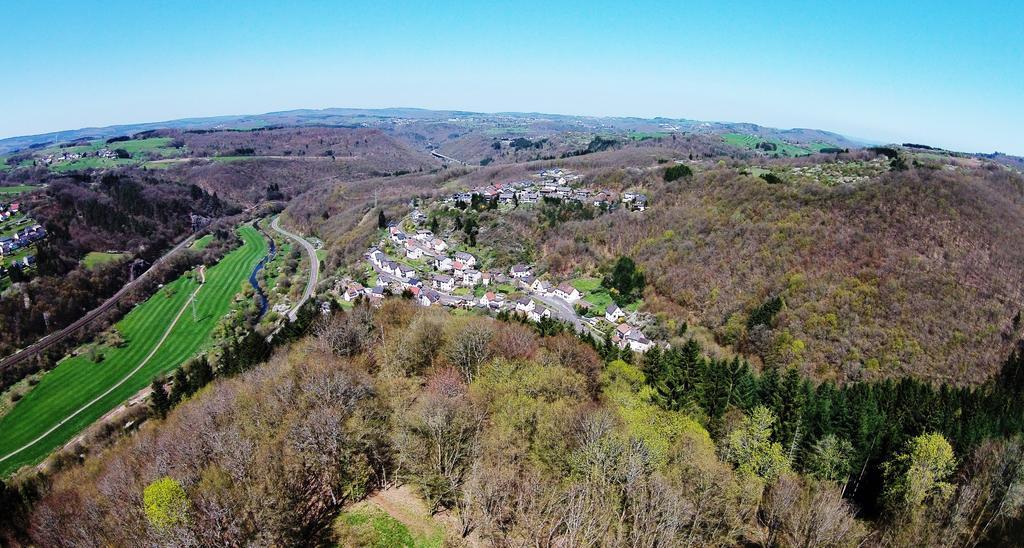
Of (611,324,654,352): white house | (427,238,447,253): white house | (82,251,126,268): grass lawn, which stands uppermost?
(427,238,447,253): white house

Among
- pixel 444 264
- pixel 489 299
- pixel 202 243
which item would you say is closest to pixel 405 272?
pixel 444 264

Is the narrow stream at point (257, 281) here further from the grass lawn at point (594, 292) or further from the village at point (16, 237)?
the grass lawn at point (594, 292)

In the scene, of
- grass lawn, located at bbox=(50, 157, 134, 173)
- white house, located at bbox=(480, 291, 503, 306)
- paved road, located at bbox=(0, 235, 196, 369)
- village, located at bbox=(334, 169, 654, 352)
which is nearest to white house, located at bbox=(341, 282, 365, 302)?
village, located at bbox=(334, 169, 654, 352)

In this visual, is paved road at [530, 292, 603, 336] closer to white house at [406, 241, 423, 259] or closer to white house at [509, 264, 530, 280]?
white house at [509, 264, 530, 280]

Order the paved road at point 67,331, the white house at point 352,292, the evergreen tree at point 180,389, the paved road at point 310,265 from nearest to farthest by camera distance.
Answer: the evergreen tree at point 180,389
the paved road at point 67,331
the white house at point 352,292
the paved road at point 310,265

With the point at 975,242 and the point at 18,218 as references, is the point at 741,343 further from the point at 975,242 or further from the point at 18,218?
the point at 18,218

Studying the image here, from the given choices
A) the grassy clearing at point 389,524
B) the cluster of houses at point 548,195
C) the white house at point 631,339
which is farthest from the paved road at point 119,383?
the white house at point 631,339
